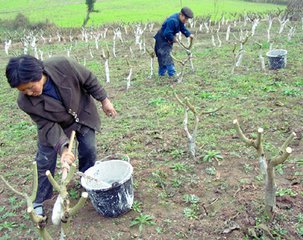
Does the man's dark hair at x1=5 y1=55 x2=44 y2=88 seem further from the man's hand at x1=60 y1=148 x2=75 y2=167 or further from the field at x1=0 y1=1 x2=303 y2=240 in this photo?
the field at x1=0 y1=1 x2=303 y2=240

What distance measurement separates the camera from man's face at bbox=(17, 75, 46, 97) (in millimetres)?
2957

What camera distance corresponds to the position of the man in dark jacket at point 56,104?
293cm

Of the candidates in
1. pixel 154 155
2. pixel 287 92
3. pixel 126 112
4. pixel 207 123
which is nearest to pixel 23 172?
pixel 154 155

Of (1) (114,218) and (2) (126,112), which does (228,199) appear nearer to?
(1) (114,218)

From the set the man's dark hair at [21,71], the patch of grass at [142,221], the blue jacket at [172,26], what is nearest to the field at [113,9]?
the blue jacket at [172,26]

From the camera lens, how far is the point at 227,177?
4219mm

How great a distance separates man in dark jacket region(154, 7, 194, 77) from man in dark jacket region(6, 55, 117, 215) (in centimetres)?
473

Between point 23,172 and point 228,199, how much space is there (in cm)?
294

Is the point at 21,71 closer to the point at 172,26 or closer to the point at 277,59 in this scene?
the point at 172,26

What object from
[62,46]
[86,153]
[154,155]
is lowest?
[62,46]

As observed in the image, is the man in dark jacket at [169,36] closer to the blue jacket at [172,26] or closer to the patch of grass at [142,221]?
the blue jacket at [172,26]

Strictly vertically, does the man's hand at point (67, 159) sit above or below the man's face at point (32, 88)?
below

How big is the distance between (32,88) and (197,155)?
253 cm

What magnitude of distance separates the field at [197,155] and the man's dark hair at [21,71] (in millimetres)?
1644
